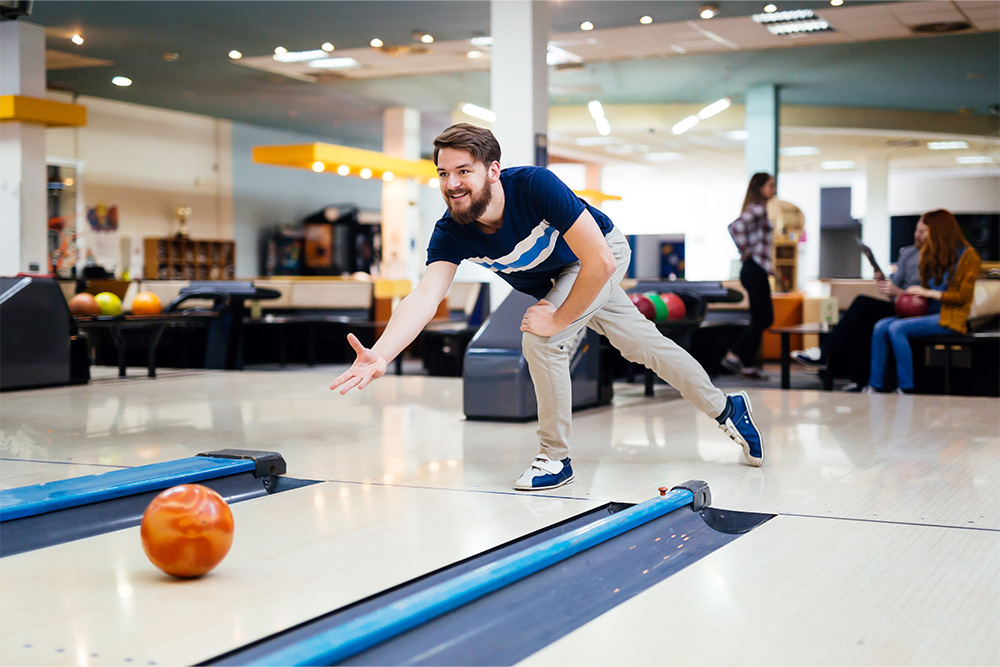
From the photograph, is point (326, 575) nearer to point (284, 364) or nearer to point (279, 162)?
point (284, 364)

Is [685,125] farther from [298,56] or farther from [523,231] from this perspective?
[523,231]

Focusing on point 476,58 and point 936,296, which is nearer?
point 936,296

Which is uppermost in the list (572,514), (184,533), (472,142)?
(472,142)

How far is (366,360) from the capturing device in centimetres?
239

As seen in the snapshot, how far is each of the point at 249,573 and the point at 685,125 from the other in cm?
1372

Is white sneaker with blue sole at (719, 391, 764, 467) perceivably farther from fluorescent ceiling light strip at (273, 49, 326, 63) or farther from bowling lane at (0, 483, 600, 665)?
fluorescent ceiling light strip at (273, 49, 326, 63)

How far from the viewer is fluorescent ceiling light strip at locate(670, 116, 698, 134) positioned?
572 inches

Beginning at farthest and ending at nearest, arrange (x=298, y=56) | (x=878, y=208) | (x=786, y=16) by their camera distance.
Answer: (x=878, y=208), (x=298, y=56), (x=786, y=16)

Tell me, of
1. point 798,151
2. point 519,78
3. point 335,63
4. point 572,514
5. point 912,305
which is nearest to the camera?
point 572,514

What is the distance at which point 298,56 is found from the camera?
34.0 feet

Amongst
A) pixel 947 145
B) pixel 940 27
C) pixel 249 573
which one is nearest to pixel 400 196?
pixel 940 27

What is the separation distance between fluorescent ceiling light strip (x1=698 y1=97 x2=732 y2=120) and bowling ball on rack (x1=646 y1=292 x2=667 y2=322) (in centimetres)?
843

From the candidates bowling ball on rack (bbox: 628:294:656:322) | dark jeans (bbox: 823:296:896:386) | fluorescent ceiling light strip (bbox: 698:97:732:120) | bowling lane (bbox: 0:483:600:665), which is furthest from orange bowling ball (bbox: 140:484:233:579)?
fluorescent ceiling light strip (bbox: 698:97:732:120)

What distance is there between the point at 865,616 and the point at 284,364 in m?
8.28
